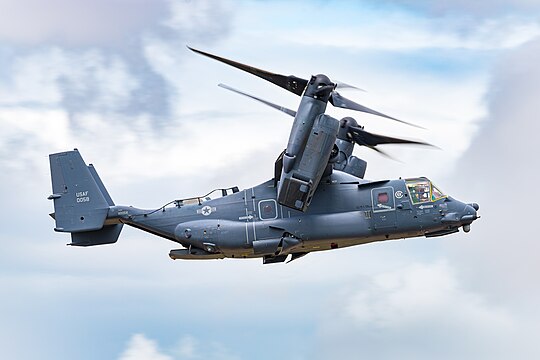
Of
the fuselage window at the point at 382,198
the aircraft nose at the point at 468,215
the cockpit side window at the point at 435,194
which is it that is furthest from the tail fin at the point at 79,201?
the aircraft nose at the point at 468,215

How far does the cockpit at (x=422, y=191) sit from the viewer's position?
39.8 m

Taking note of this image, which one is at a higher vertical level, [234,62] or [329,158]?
[234,62]

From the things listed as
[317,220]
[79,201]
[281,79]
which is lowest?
[317,220]

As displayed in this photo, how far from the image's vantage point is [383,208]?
Result: 3969cm

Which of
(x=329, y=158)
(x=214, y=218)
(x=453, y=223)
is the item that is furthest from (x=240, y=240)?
(x=453, y=223)

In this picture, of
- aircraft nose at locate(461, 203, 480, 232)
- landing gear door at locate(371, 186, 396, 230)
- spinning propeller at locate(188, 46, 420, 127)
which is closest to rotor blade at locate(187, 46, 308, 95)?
spinning propeller at locate(188, 46, 420, 127)

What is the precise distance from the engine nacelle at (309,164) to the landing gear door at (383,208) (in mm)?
2360

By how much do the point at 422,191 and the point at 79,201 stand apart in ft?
39.6

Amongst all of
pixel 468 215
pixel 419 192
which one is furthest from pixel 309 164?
pixel 468 215

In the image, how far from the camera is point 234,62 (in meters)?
38.5

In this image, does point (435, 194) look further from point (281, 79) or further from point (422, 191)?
point (281, 79)

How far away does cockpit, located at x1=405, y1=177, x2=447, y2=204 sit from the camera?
39.8m

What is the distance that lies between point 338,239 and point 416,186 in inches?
129

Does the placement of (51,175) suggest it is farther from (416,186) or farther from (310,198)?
(416,186)
